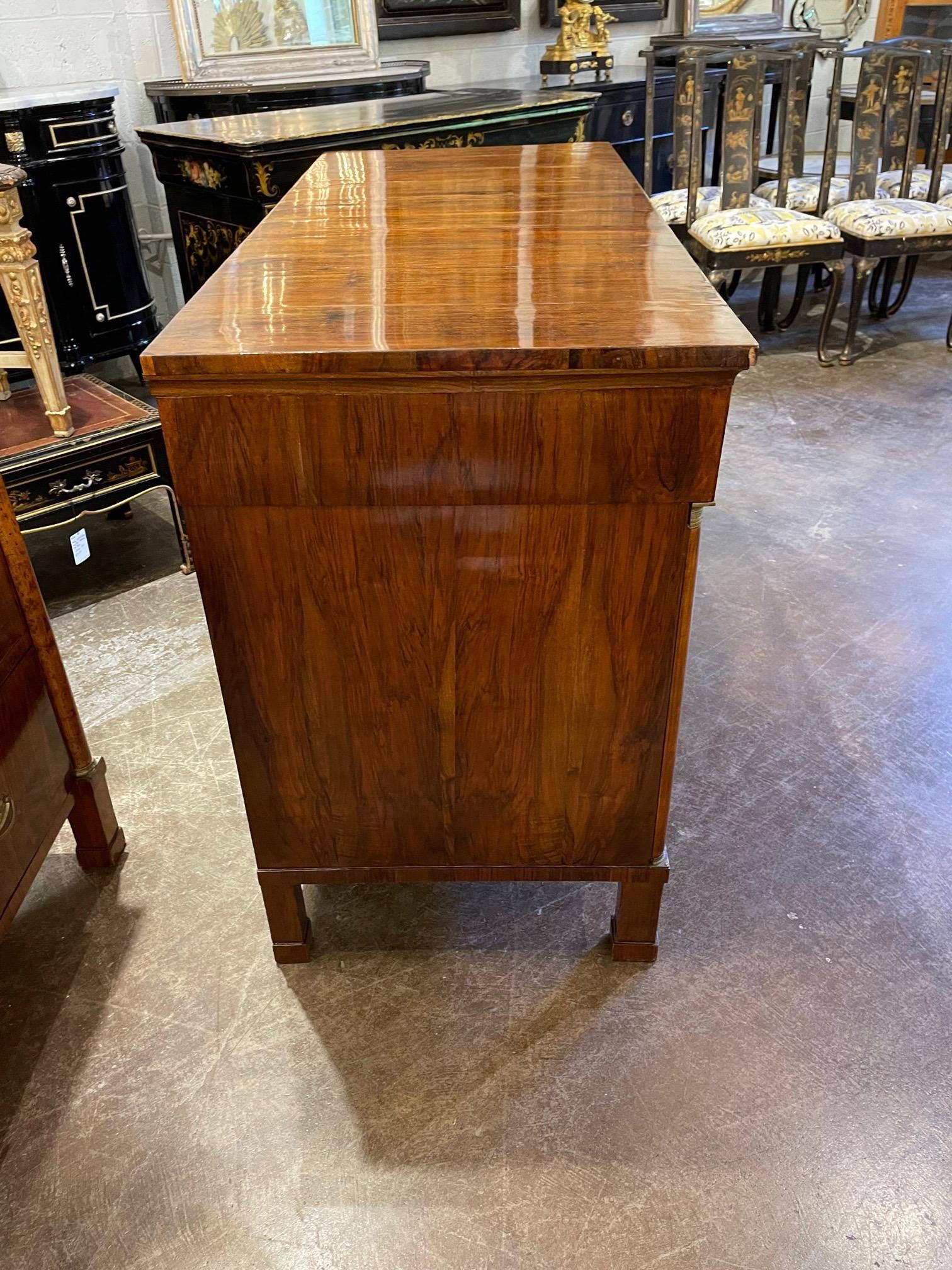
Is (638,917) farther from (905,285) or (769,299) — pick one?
(905,285)

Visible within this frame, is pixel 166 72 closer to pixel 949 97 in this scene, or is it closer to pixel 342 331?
pixel 949 97

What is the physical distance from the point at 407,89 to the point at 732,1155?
366cm

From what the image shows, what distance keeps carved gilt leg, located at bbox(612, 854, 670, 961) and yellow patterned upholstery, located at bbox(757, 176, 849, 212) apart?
11.3 ft

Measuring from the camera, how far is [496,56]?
181 inches

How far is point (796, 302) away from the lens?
13.9 feet

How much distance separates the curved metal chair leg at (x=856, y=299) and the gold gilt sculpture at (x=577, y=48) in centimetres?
147

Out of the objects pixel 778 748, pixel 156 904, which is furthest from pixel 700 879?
pixel 156 904

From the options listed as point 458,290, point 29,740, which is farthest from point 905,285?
point 29,740

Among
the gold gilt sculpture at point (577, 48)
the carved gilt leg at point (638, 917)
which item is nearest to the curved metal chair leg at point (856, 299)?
the gold gilt sculpture at point (577, 48)

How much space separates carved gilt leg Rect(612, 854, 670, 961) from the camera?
1.42 metres

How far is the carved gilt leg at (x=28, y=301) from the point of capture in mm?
2139

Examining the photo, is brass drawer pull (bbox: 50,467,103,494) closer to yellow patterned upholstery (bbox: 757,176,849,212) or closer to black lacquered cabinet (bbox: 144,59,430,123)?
black lacquered cabinet (bbox: 144,59,430,123)

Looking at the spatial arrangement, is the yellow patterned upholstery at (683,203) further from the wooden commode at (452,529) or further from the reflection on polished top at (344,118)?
the wooden commode at (452,529)

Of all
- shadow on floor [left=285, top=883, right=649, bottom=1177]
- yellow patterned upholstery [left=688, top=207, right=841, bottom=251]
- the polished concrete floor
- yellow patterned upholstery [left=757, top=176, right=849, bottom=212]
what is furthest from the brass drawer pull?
yellow patterned upholstery [left=757, top=176, right=849, bottom=212]
